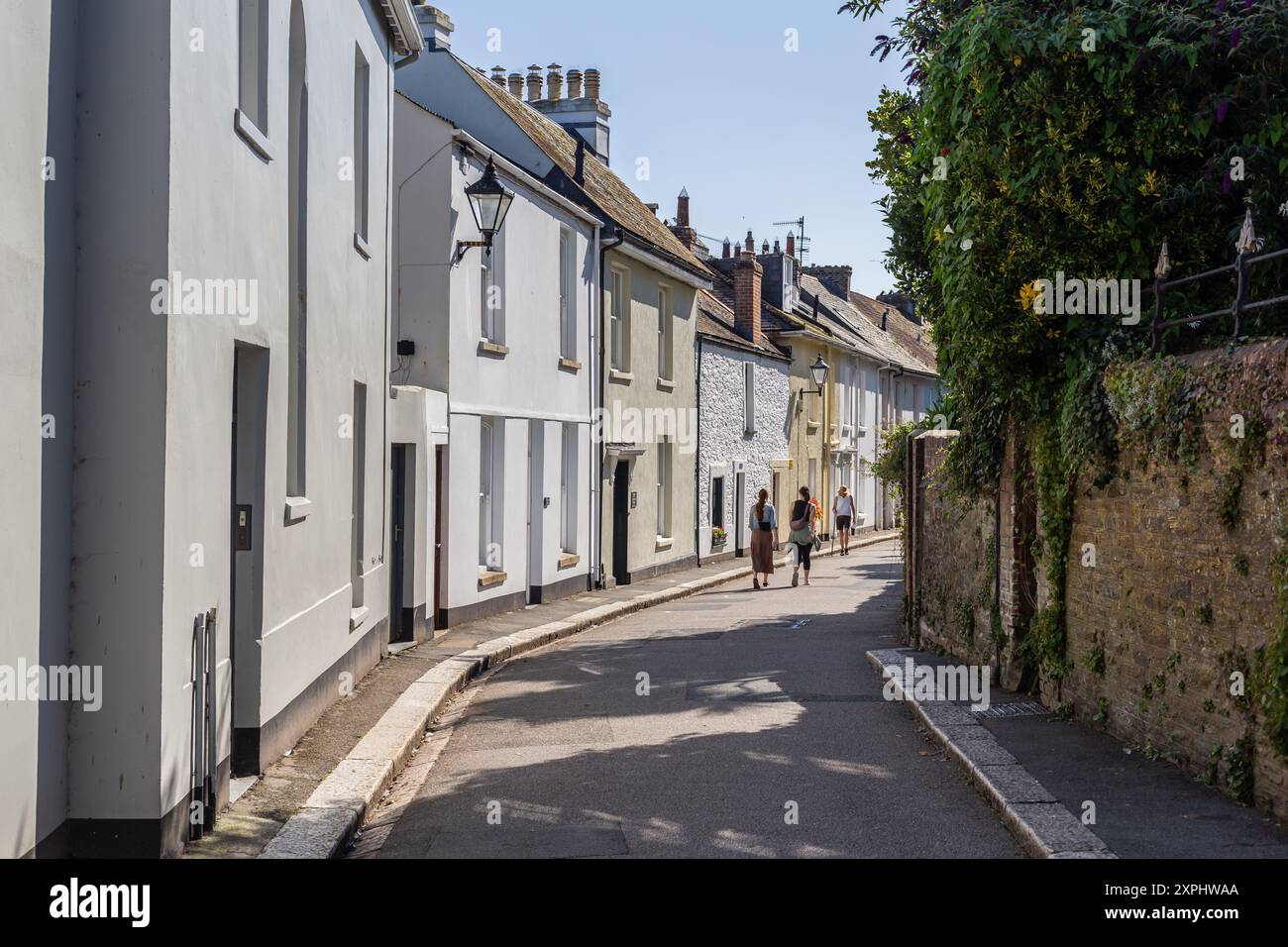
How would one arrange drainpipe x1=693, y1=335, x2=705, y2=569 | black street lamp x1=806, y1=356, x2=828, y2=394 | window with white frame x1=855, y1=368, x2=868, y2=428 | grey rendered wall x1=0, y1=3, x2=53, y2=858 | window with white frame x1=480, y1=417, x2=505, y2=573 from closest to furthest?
grey rendered wall x1=0, y1=3, x2=53, y2=858
window with white frame x1=480, y1=417, x2=505, y2=573
drainpipe x1=693, y1=335, x2=705, y2=569
black street lamp x1=806, y1=356, x2=828, y2=394
window with white frame x1=855, y1=368, x2=868, y2=428

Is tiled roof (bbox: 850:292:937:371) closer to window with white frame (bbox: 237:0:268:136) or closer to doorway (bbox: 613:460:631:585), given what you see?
doorway (bbox: 613:460:631:585)

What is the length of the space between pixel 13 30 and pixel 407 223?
11.0 metres

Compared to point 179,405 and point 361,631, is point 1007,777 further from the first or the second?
point 361,631

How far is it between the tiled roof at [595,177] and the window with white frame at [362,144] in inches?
394

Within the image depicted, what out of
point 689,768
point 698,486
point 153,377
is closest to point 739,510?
point 698,486

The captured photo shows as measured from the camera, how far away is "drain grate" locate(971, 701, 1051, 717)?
1018 centimetres

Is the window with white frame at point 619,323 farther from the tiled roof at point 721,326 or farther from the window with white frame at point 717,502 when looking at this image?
the window with white frame at point 717,502

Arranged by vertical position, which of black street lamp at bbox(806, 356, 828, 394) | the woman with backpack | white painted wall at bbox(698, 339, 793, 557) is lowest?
the woman with backpack

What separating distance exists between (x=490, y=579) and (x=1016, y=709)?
9113 millimetres

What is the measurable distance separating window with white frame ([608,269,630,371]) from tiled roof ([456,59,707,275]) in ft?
2.97

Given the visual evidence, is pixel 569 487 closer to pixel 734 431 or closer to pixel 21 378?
pixel 734 431

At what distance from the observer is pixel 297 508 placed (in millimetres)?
9133

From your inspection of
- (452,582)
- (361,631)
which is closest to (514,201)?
(452,582)

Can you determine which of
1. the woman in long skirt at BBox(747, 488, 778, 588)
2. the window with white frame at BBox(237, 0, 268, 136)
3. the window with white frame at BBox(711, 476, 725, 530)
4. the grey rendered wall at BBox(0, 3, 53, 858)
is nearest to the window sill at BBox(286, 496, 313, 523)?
the window with white frame at BBox(237, 0, 268, 136)
